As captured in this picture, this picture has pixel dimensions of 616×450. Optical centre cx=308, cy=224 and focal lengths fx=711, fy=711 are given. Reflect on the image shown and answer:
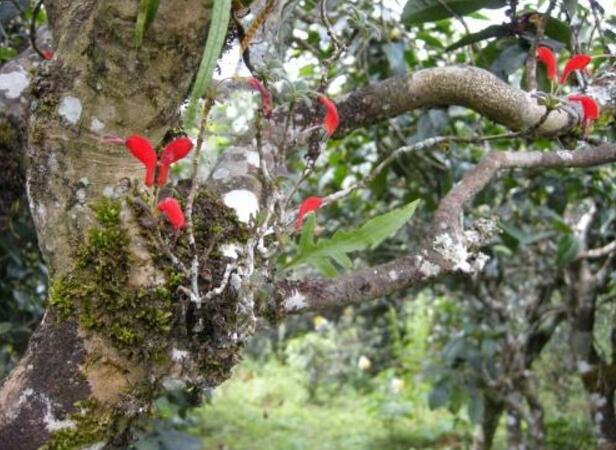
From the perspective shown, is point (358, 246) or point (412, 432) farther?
point (412, 432)

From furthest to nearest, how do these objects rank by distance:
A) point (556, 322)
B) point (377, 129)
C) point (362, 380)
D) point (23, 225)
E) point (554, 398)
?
1. point (362, 380)
2. point (554, 398)
3. point (556, 322)
4. point (377, 129)
5. point (23, 225)

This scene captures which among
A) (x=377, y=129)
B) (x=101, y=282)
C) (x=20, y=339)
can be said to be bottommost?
(x=101, y=282)

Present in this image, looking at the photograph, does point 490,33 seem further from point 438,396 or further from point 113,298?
point 438,396

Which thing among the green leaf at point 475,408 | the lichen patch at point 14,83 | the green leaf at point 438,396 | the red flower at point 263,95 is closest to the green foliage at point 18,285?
the lichen patch at point 14,83

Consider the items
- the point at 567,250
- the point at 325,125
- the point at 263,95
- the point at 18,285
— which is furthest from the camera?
the point at 567,250

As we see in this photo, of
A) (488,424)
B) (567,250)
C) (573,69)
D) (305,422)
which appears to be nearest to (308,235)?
(573,69)

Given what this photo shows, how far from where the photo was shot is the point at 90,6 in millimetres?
840

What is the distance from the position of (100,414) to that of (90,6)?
0.48 m

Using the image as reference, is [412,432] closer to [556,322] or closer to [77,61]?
[556,322]

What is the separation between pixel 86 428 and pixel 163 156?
0.33 meters

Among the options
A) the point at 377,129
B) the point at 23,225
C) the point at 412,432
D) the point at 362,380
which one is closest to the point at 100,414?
the point at 23,225

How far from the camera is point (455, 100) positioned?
50.6 inches

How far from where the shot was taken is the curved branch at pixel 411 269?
1.00 metres

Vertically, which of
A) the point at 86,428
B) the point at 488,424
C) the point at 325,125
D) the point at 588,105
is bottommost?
the point at 86,428
